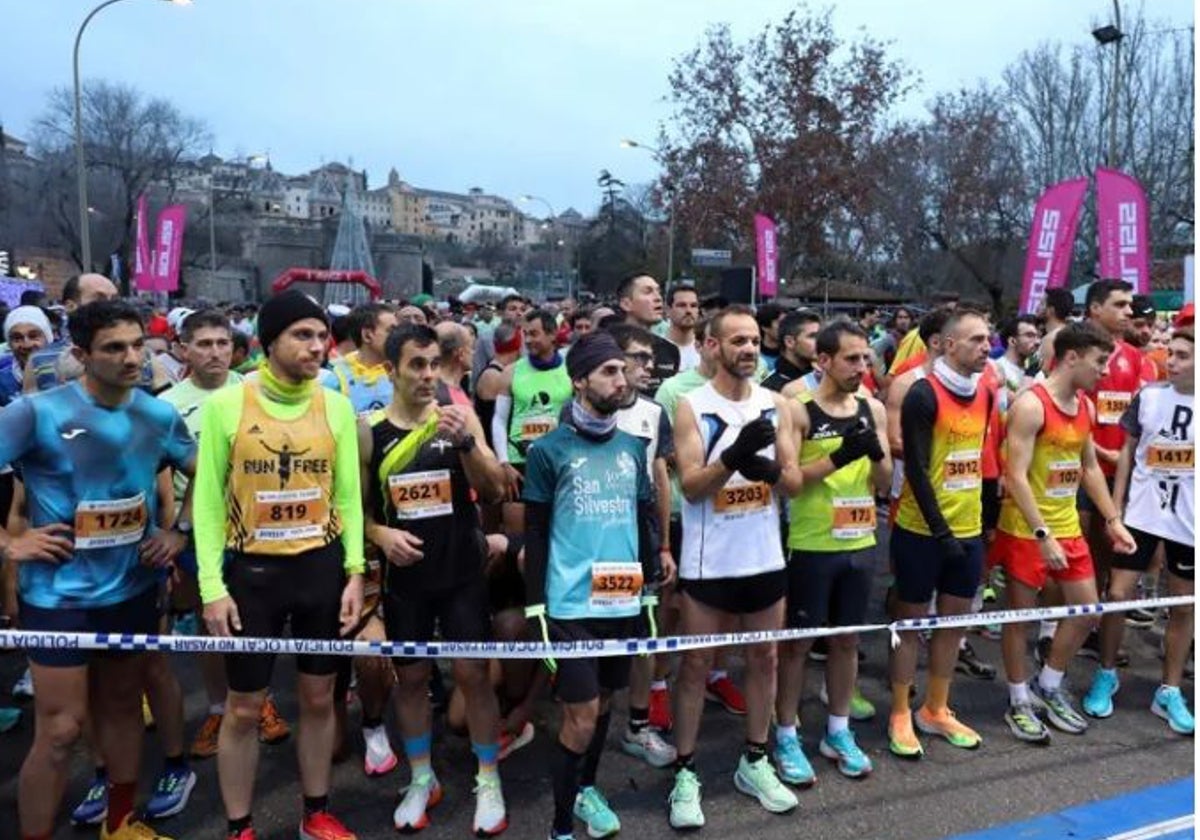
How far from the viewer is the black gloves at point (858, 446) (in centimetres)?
386

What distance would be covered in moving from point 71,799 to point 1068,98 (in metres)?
31.7

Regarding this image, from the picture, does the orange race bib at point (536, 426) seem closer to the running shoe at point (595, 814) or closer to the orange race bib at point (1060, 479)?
the running shoe at point (595, 814)

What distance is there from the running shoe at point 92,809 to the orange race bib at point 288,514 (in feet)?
4.84

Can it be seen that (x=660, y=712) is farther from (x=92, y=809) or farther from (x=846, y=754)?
(x=92, y=809)

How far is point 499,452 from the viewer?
19.2 feet

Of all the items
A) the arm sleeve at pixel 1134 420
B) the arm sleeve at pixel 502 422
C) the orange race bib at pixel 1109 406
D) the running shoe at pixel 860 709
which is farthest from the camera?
the orange race bib at pixel 1109 406

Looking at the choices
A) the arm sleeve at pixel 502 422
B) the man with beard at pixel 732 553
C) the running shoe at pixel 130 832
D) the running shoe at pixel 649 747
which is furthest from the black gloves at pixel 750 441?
the running shoe at pixel 130 832

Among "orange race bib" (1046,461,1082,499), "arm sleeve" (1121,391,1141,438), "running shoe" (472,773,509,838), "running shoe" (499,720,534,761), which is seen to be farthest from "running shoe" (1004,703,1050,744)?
"running shoe" (472,773,509,838)

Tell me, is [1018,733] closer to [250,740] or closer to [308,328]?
[250,740]

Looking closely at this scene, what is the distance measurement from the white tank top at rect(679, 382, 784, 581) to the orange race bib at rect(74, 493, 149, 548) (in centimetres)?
224

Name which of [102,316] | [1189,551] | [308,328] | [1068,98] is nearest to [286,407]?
[308,328]

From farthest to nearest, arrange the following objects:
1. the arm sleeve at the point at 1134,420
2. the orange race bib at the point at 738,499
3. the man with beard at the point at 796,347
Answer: the man with beard at the point at 796,347
the arm sleeve at the point at 1134,420
the orange race bib at the point at 738,499

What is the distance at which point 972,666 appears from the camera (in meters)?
5.62

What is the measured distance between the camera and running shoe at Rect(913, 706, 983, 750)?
4.58 m
